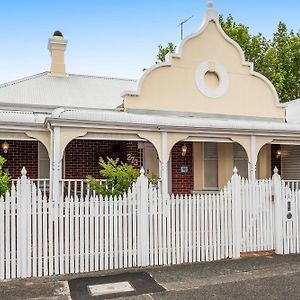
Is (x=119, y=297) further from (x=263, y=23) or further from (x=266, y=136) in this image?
(x=263, y=23)

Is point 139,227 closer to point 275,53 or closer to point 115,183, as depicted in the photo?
point 115,183

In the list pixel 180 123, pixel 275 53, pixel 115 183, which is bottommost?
pixel 115 183

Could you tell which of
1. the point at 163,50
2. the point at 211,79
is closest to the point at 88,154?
the point at 211,79

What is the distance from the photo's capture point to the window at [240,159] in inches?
609

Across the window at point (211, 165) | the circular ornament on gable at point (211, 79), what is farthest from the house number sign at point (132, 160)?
the circular ornament on gable at point (211, 79)

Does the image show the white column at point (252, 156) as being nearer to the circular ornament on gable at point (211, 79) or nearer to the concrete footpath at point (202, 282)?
the circular ornament on gable at point (211, 79)

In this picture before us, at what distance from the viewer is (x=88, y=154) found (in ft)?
46.9

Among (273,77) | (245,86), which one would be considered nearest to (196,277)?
(245,86)

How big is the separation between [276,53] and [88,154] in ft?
77.5

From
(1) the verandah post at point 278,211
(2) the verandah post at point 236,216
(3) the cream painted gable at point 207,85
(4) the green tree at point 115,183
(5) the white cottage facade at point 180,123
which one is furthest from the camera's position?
(3) the cream painted gable at point 207,85

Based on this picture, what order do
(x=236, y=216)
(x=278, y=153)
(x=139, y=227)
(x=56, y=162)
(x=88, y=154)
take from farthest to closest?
(x=278, y=153)
(x=88, y=154)
(x=56, y=162)
(x=236, y=216)
(x=139, y=227)

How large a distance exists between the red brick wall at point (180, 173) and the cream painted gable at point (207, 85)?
55.3 inches

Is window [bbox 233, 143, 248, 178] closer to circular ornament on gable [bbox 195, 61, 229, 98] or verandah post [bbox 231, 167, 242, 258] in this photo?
circular ornament on gable [bbox 195, 61, 229, 98]

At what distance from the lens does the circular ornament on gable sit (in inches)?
593
